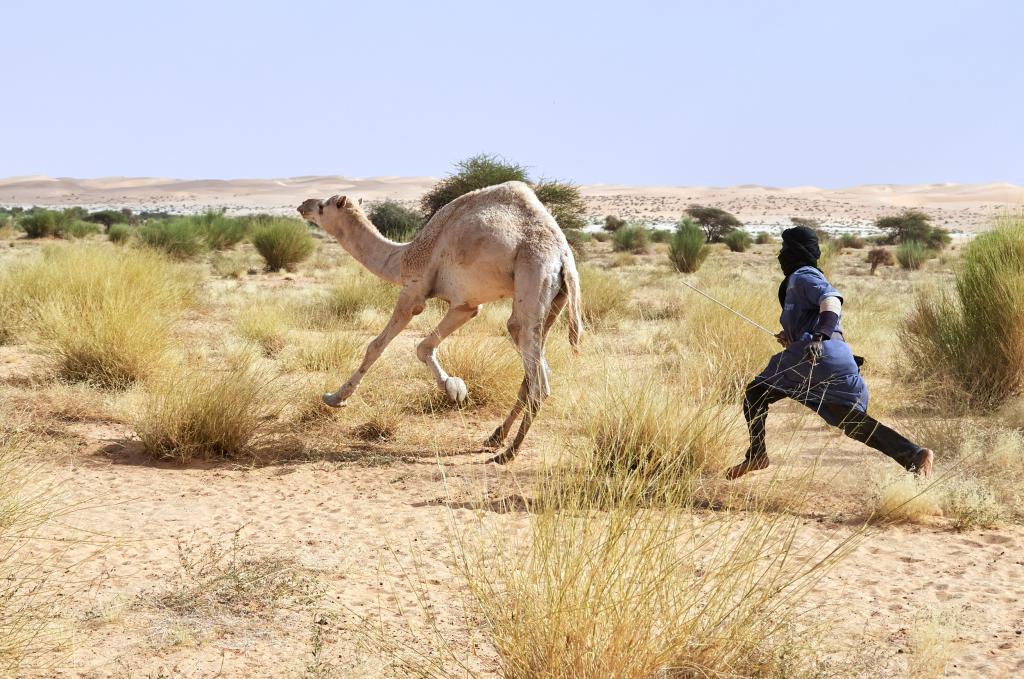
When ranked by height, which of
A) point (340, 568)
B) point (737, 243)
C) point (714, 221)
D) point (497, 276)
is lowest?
point (340, 568)

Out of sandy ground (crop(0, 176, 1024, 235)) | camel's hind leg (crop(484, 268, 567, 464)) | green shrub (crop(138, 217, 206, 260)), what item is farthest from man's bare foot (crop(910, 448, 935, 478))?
sandy ground (crop(0, 176, 1024, 235))

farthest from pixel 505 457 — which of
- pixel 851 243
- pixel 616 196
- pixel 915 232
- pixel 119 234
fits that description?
pixel 616 196

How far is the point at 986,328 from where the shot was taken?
988 cm

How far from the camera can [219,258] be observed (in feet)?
84.5

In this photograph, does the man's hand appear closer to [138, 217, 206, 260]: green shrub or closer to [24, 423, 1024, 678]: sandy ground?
[24, 423, 1024, 678]: sandy ground

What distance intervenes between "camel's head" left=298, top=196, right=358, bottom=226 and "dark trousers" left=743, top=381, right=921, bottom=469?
3969mm

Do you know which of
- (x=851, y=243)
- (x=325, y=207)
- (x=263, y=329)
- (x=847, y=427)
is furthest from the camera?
(x=851, y=243)

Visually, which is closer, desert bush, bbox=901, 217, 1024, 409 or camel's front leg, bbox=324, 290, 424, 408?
camel's front leg, bbox=324, 290, 424, 408

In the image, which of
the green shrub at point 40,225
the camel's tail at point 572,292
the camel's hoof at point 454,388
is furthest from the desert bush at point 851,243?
the camel's hoof at point 454,388

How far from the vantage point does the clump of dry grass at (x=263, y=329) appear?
1316 centimetres

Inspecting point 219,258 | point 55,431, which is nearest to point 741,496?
point 55,431

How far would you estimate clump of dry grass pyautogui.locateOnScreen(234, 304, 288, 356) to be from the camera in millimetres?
13156

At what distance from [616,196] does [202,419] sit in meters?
139

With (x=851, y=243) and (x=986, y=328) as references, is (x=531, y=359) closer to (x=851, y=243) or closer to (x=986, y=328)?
(x=986, y=328)
